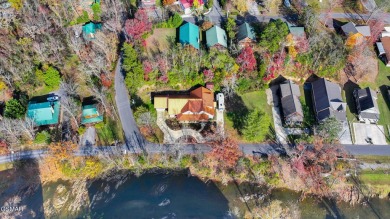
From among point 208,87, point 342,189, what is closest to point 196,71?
point 208,87

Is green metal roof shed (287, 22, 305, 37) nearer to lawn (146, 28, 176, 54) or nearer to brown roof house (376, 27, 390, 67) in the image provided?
brown roof house (376, 27, 390, 67)

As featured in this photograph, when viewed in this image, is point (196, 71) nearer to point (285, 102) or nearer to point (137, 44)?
point (137, 44)

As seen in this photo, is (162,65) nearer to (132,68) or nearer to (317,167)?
(132,68)

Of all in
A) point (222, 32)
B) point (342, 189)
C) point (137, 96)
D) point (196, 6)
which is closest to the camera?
point (342, 189)

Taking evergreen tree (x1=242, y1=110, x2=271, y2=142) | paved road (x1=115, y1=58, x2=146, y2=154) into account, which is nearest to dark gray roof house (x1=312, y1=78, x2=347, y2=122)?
evergreen tree (x1=242, y1=110, x2=271, y2=142)

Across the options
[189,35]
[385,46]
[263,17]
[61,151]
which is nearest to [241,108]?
[189,35]

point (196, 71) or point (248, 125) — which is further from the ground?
point (196, 71)

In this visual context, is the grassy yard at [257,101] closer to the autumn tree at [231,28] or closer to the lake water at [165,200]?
the autumn tree at [231,28]
